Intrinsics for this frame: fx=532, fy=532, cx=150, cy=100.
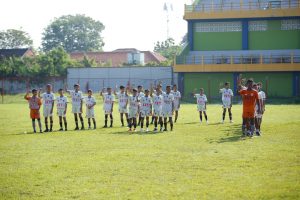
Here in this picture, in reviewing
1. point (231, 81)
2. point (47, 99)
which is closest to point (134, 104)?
point (47, 99)

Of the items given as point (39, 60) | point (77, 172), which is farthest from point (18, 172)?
point (39, 60)

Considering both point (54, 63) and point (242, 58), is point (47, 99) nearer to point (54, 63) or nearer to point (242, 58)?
point (242, 58)

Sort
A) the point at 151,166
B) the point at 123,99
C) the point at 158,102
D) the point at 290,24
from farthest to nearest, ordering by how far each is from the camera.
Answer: the point at 290,24
the point at 123,99
the point at 158,102
the point at 151,166

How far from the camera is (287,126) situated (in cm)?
2606

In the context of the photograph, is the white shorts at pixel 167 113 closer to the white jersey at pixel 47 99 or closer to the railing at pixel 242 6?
the white jersey at pixel 47 99

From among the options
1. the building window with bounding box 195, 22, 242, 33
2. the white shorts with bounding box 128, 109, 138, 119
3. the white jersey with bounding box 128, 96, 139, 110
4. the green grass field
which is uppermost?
the building window with bounding box 195, 22, 242, 33

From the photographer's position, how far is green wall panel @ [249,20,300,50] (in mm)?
62562

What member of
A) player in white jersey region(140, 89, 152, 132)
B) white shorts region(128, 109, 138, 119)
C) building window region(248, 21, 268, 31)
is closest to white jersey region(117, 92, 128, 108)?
white shorts region(128, 109, 138, 119)

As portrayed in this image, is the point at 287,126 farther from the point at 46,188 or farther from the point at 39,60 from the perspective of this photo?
the point at 39,60

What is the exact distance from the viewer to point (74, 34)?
144 m

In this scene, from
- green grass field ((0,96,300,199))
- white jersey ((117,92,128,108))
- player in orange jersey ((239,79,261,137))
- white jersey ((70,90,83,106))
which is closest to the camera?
green grass field ((0,96,300,199))

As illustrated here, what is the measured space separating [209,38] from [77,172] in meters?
52.0

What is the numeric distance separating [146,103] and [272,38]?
41312 mm

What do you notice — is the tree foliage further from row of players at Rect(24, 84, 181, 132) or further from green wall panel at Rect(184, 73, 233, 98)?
row of players at Rect(24, 84, 181, 132)
